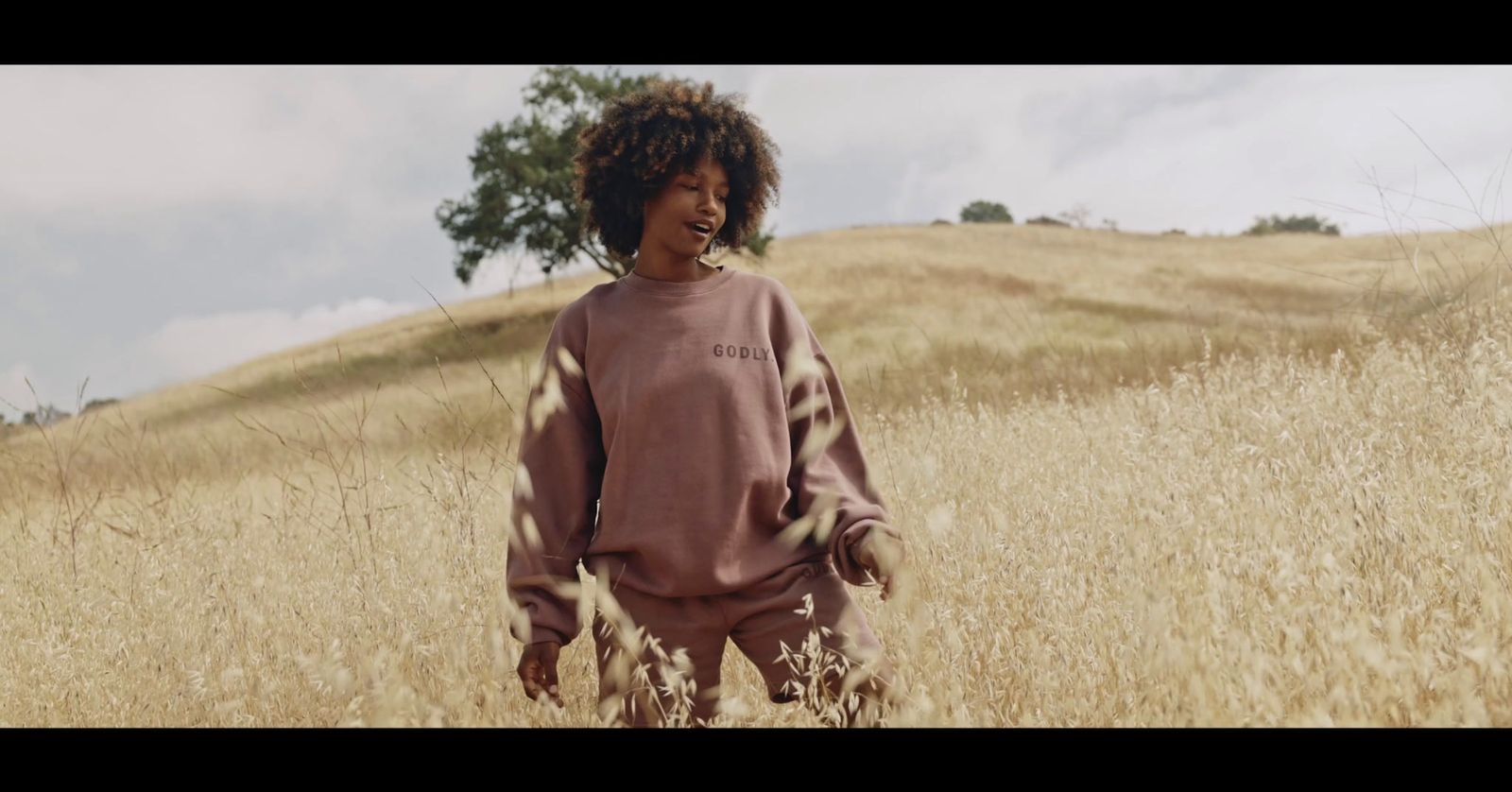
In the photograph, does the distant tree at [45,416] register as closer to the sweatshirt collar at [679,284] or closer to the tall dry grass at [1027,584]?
the tall dry grass at [1027,584]

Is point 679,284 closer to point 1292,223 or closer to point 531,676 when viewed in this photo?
point 531,676

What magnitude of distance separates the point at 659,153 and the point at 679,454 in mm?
767

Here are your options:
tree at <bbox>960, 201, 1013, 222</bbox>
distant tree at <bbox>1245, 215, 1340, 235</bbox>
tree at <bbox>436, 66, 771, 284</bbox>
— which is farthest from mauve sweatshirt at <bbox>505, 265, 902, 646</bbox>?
tree at <bbox>960, 201, 1013, 222</bbox>

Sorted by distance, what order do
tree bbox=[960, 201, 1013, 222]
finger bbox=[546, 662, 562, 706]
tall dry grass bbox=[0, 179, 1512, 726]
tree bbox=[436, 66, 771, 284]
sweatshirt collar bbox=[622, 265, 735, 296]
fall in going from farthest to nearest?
1. tree bbox=[960, 201, 1013, 222]
2. tree bbox=[436, 66, 771, 284]
3. sweatshirt collar bbox=[622, 265, 735, 296]
4. finger bbox=[546, 662, 562, 706]
5. tall dry grass bbox=[0, 179, 1512, 726]

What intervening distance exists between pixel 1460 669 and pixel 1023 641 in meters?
0.89

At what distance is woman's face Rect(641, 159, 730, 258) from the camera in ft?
7.88

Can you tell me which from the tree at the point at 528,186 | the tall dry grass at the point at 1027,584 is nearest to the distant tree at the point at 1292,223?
the tree at the point at 528,186

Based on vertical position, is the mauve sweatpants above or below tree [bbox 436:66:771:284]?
below

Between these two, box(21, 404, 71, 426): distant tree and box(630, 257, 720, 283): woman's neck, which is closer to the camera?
box(630, 257, 720, 283): woman's neck

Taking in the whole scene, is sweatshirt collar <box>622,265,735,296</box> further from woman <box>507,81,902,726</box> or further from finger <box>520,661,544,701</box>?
finger <box>520,661,544,701</box>

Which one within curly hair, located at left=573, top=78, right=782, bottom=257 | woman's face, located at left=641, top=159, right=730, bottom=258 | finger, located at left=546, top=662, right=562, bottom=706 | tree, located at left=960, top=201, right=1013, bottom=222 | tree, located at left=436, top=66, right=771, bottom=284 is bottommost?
finger, located at left=546, top=662, right=562, bottom=706

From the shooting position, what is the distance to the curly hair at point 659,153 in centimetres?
249

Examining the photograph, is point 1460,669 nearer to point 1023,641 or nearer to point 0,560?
point 1023,641

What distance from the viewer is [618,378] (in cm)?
232
